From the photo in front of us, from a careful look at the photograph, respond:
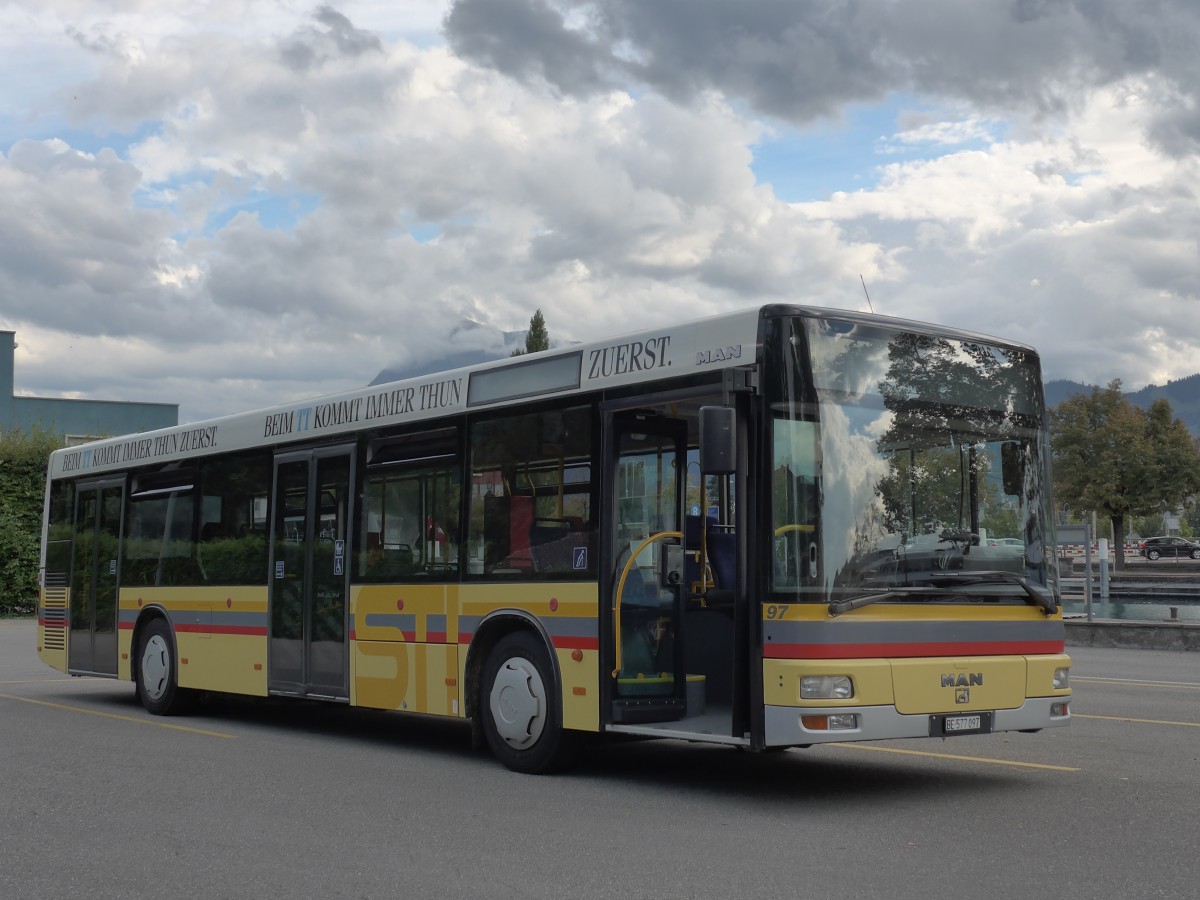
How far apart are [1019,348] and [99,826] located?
664cm

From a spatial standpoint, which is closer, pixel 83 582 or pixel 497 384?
pixel 497 384

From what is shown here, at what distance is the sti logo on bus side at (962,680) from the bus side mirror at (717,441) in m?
1.91

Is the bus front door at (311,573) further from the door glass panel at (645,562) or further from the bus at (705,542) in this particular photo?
the door glass panel at (645,562)

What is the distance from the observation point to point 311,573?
43.4 feet

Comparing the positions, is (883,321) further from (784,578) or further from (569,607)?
(569,607)

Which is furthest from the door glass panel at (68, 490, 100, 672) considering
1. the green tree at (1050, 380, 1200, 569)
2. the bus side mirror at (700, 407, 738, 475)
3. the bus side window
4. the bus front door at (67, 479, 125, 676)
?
the green tree at (1050, 380, 1200, 569)

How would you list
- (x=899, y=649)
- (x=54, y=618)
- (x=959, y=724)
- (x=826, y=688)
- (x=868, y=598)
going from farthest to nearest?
(x=54, y=618)
(x=959, y=724)
(x=899, y=649)
(x=868, y=598)
(x=826, y=688)

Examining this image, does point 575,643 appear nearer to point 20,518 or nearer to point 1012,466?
point 1012,466

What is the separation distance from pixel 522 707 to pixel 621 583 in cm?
137

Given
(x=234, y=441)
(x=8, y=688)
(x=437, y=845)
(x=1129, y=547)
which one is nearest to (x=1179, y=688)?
(x=234, y=441)

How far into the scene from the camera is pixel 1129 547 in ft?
380

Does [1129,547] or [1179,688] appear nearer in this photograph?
[1179,688]

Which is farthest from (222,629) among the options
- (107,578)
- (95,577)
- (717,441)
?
(717,441)

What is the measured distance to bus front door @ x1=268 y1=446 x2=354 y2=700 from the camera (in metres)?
12.8
